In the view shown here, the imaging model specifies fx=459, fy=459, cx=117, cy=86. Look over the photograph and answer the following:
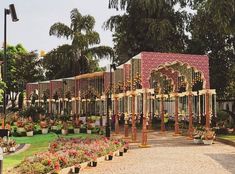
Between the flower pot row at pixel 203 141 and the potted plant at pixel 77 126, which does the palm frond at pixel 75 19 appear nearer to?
the potted plant at pixel 77 126

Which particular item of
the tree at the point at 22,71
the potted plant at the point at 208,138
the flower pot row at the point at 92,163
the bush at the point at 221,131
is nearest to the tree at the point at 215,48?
the bush at the point at 221,131

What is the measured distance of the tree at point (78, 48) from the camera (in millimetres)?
39531

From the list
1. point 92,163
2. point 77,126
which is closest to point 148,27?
point 77,126

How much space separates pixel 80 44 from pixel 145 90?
2016cm

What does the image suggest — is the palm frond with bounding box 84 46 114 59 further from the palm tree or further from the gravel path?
the gravel path

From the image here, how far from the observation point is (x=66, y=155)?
12477mm

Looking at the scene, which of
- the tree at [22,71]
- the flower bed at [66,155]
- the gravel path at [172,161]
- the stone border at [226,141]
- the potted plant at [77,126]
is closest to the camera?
the flower bed at [66,155]

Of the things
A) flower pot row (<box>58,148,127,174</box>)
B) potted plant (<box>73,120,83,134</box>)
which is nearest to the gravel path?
flower pot row (<box>58,148,127,174</box>)

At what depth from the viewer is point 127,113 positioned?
78.8ft

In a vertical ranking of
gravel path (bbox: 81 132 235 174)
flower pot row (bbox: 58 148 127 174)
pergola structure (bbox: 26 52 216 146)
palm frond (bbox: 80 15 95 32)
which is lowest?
gravel path (bbox: 81 132 235 174)

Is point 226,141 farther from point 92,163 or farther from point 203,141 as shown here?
point 92,163

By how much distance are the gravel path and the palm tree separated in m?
21.5

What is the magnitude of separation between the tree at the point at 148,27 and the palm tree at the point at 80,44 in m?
3.43

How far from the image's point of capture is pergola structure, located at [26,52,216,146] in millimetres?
20859
